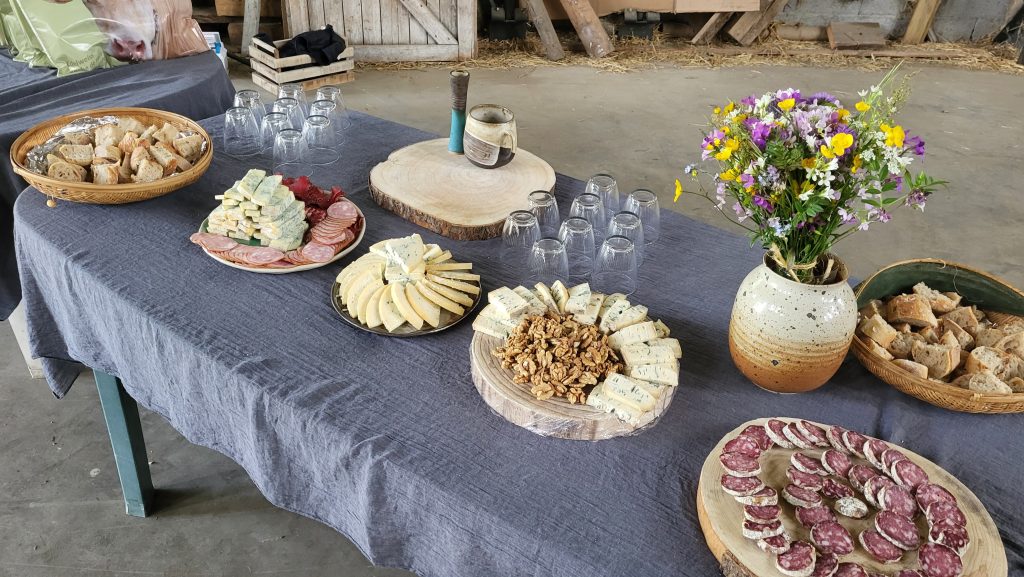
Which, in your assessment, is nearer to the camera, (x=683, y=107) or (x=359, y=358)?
(x=359, y=358)

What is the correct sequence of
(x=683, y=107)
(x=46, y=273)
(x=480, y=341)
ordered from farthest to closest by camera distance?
(x=683, y=107) → (x=46, y=273) → (x=480, y=341)

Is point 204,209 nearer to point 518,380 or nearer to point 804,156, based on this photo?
point 518,380

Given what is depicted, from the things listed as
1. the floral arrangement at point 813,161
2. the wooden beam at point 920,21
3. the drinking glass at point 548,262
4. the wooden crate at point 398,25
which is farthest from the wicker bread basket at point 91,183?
the wooden beam at point 920,21

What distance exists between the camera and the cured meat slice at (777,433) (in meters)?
1.27

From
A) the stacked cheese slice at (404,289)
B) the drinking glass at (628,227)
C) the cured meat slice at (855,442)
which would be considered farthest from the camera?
the drinking glass at (628,227)

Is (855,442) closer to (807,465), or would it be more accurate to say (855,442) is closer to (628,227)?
(807,465)

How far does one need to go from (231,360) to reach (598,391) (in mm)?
781

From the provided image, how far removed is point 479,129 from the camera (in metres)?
2.20

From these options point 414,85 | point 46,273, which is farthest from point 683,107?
point 46,273

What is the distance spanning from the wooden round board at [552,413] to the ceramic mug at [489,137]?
3.20 ft

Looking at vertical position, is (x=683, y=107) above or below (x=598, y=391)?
below

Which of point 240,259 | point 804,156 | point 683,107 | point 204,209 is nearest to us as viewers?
Answer: point 804,156

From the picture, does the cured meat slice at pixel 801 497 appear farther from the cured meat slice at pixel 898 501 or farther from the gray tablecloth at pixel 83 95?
the gray tablecloth at pixel 83 95

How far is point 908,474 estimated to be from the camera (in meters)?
1.20
